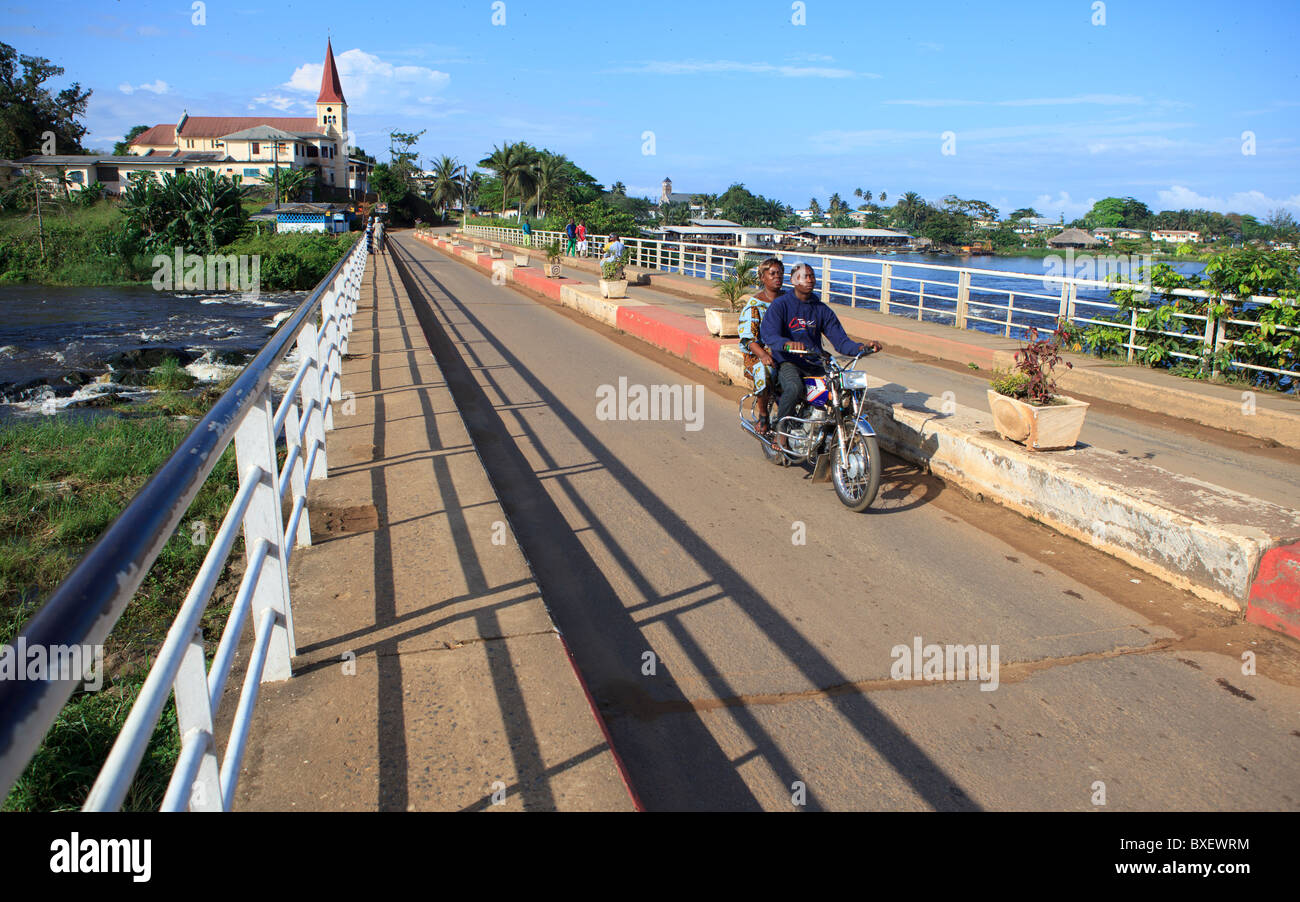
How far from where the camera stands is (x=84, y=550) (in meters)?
3.35

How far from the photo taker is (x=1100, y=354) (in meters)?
13.3

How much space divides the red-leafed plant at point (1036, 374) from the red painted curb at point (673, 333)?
5.77m

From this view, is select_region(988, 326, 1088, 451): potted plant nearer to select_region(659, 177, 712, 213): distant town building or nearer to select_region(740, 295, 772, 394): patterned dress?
select_region(740, 295, 772, 394): patterned dress

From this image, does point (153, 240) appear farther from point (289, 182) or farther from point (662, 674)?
point (662, 674)

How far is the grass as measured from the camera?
3.87 metres

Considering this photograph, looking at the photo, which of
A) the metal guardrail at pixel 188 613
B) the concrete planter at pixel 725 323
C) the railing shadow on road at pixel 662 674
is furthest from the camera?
the concrete planter at pixel 725 323

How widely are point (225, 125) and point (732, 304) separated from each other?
12305 cm

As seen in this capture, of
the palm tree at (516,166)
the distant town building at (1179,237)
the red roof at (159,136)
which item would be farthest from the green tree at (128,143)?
the distant town building at (1179,237)

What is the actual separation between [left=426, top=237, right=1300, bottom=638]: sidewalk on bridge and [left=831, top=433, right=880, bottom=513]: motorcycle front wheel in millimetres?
1056

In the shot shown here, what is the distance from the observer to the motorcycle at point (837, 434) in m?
6.34

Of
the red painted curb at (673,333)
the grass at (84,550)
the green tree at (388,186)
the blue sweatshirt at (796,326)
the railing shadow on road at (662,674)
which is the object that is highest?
the green tree at (388,186)

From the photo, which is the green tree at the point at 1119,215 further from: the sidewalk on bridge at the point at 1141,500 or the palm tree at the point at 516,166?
the sidewalk on bridge at the point at 1141,500

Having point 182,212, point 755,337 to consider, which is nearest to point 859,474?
point 755,337
